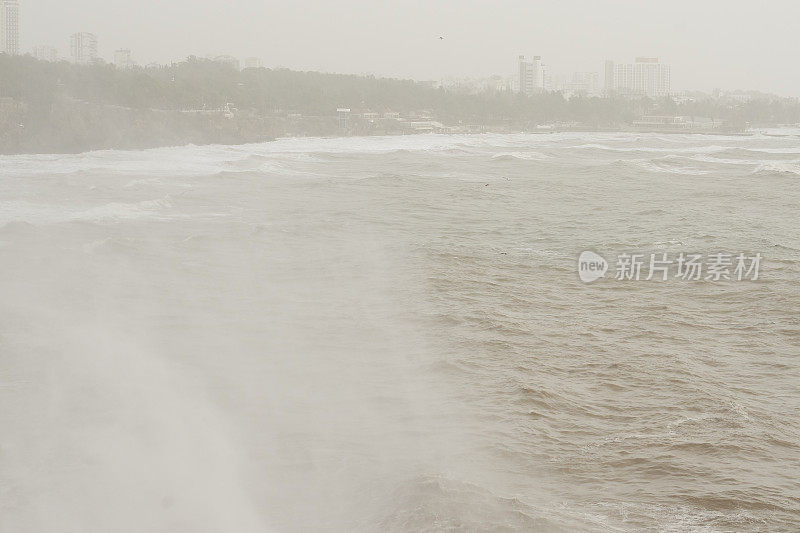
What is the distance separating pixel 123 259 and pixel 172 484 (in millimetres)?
7686

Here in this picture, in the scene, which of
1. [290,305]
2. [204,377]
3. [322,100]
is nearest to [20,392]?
[204,377]

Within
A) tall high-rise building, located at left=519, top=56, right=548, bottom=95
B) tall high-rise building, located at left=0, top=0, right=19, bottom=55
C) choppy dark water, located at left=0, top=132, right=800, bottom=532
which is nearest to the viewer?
choppy dark water, located at left=0, top=132, right=800, bottom=532

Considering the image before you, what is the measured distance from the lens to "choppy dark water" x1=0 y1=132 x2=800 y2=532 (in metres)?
5.04

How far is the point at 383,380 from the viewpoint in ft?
23.7

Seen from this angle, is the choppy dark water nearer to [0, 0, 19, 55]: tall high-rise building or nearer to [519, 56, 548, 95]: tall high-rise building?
[0, 0, 19, 55]: tall high-rise building

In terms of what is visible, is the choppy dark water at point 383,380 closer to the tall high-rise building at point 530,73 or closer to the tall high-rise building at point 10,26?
the tall high-rise building at point 10,26

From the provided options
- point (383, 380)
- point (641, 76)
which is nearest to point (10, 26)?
point (383, 380)

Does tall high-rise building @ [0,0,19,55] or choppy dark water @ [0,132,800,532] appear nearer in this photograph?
choppy dark water @ [0,132,800,532]

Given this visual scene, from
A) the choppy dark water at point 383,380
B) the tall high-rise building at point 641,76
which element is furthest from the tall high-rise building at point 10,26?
the tall high-rise building at point 641,76

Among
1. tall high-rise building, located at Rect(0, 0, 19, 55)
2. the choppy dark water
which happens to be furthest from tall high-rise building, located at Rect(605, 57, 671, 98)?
the choppy dark water

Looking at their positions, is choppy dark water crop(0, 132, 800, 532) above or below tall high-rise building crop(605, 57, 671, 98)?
below

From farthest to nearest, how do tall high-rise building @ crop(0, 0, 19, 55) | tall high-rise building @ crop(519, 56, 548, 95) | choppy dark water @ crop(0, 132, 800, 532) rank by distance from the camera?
tall high-rise building @ crop(519, 56, 548, 95), tall high-rise building @ crop(0, 0, 19, 55), choppy dark water @ crop(0, 132, 800, 532)

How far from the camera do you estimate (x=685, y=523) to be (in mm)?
4848

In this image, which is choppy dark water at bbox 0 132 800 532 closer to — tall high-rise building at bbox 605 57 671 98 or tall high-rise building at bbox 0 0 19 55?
tall high-rise building at bbox 0 0 19 55
